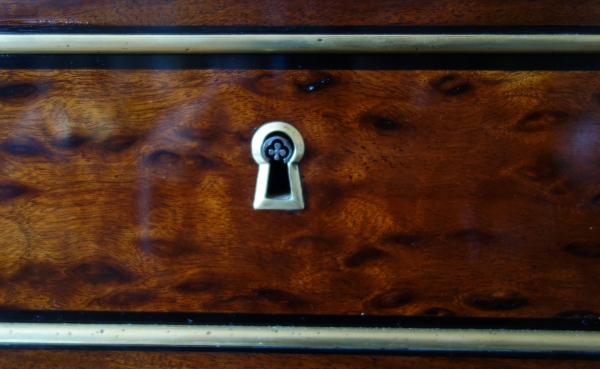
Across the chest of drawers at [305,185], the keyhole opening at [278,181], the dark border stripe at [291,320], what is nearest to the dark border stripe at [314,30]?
the chest of drawers at [305,185]

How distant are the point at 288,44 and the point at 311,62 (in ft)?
0.07

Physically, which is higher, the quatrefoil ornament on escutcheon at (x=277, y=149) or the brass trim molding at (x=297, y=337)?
the quatrefoil ornament on escutcheon at (x=277, y=149)

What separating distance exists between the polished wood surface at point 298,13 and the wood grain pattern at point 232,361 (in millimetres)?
275

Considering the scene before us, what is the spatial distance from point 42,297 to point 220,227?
0.17 meters

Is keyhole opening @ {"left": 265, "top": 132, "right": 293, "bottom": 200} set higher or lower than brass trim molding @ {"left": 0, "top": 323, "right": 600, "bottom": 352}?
higher

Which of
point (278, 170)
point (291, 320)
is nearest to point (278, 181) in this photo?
point (278, 170)

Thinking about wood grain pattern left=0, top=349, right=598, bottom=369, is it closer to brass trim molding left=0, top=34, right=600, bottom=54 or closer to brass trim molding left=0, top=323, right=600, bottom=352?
brass trim molding left=0, top=323, right=600, bottom=352

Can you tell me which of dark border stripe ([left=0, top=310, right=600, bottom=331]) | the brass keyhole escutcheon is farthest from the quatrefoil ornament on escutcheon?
dark border stripe ([left=0, top=310, right=600, bottom=331])

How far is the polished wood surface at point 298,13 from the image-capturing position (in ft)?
1.16

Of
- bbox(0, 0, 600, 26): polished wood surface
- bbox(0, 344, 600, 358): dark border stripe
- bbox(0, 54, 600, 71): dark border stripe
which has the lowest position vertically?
bbox(0, 344, 600, 358): dark border stripe

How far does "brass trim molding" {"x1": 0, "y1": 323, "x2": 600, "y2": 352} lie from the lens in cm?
39

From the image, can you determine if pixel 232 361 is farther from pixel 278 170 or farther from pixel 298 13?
pixel 298 13

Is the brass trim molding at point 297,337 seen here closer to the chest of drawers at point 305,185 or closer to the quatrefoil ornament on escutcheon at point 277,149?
the chest of drawers at point 305,185

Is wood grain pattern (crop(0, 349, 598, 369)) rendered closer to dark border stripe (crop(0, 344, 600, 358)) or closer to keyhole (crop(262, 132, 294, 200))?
dark border stripe (crop(0, 344, 600, 358))
